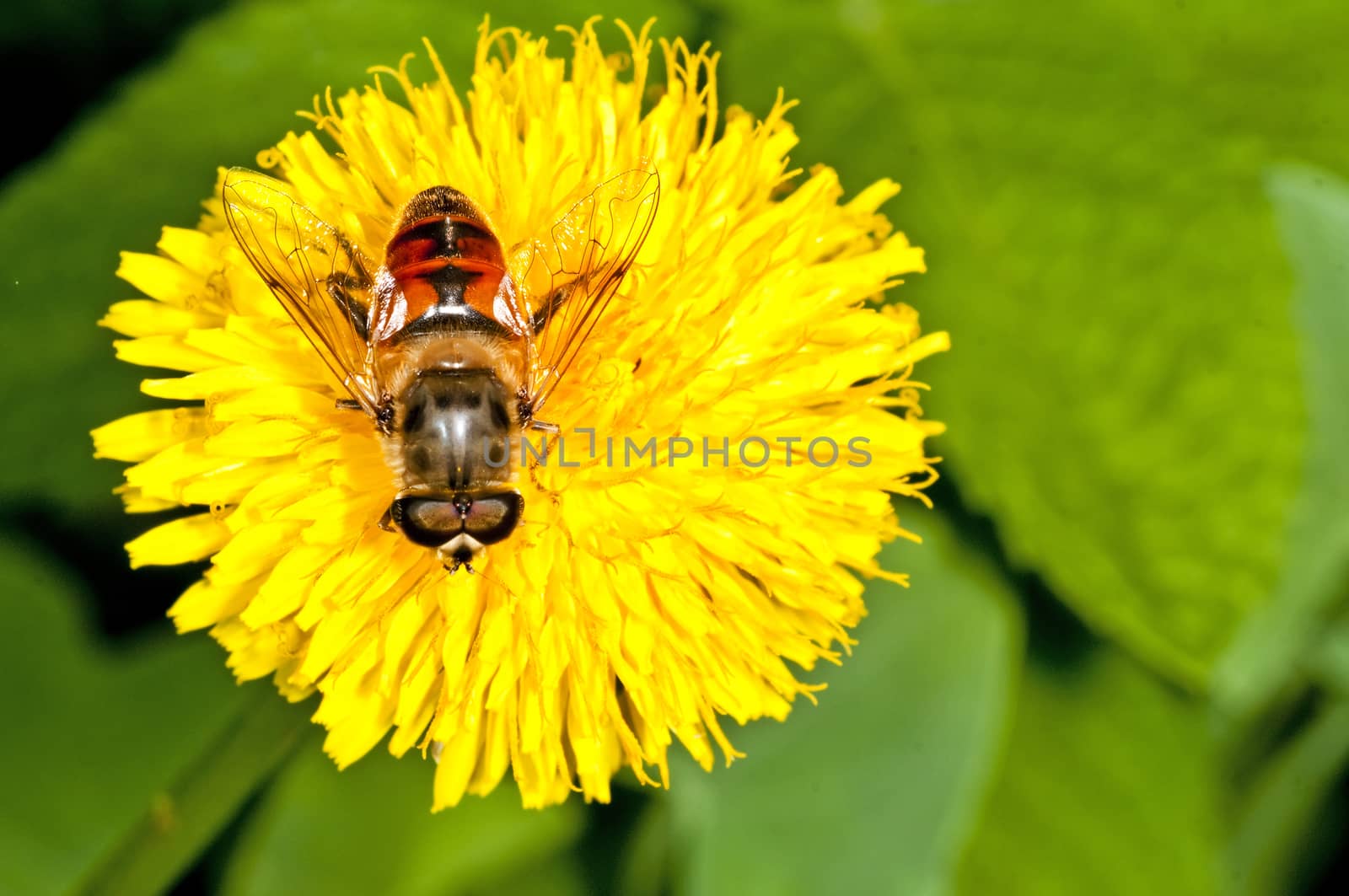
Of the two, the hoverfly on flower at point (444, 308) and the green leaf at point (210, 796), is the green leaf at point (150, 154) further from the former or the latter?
the green leaf at point (210, 796)

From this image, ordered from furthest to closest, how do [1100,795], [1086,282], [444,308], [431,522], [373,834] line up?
[1100,795]
[373,834]
[1086,282]
[444,308]
[431,522]

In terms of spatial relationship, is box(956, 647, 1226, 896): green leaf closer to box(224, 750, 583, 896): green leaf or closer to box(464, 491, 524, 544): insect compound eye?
box(224, 750, 583, 896): green leaf

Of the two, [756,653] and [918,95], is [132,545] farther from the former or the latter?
[918,95]

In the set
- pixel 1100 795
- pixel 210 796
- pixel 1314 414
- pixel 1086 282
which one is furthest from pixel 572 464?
pixel 1100 795

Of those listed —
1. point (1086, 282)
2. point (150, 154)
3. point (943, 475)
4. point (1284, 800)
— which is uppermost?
point (150, 154)

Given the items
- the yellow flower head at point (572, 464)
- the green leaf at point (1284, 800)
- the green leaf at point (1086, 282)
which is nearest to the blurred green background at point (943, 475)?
the green leaf at point (1086, 282)

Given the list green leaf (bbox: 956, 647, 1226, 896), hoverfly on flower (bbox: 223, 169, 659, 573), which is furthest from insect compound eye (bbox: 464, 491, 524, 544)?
green leaf (bbox: 956, 647, 1226, 896)

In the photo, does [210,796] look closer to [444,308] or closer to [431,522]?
[431,522]
